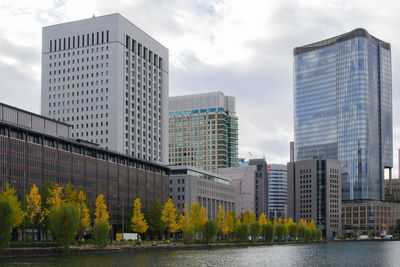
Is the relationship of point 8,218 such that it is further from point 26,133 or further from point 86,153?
point 86,153

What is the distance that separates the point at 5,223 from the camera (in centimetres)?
8719

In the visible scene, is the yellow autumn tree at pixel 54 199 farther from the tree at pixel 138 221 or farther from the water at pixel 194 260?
the tree at pixel 138 221

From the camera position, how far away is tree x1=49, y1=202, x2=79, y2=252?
331 feet

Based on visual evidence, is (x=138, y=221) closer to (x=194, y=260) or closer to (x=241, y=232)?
(x=241, y=232)

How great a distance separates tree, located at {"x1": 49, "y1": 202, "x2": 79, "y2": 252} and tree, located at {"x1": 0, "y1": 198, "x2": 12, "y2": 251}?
13.3m

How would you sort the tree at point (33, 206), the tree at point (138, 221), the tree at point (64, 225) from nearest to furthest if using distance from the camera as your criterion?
the tree at point (64, 225)
the tree at point (33, 206)
the tree at point (138, 221)

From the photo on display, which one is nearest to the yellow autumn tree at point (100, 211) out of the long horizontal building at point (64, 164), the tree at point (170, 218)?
the long horizontal building at point (64, 164)

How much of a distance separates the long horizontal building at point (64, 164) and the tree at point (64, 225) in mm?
11093

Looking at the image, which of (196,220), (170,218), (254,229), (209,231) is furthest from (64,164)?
(254,229)

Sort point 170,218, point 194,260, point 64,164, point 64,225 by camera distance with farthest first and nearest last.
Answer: point 170,218 < point 64,164 < point 64,225 < point 194,260

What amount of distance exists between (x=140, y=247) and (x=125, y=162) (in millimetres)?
50246

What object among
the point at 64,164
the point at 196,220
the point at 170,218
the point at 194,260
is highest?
the point at 64,164

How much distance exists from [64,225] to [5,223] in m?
15.3

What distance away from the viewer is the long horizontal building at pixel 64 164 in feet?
409
